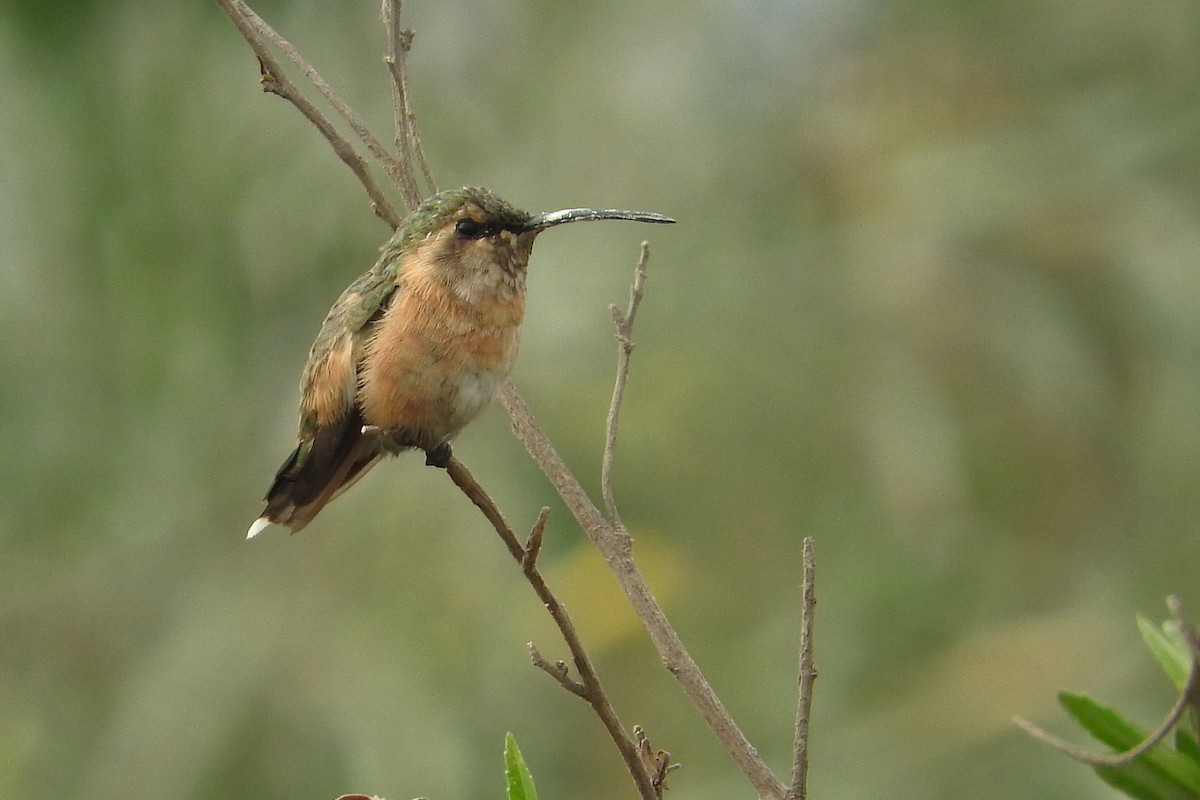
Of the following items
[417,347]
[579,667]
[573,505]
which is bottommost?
[579,667]

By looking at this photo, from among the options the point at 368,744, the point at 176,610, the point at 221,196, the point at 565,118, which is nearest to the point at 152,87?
the point at 221,196

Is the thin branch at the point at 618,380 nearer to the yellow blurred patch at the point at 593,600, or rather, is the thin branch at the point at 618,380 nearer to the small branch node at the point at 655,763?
the small branch node at the point at 655,763

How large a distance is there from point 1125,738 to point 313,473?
115 centimetres

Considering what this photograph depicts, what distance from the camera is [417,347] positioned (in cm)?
179

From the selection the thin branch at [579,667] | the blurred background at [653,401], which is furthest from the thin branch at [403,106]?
the blurred background at [653,401]

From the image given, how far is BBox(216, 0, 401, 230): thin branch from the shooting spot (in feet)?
5.57

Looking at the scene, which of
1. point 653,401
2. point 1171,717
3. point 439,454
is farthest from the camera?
point 653,401

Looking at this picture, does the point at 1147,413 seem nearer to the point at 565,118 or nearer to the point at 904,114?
the point at 904,114

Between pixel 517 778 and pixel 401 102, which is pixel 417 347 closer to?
pixel 401 102

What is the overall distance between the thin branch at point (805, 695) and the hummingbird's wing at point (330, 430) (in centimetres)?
80

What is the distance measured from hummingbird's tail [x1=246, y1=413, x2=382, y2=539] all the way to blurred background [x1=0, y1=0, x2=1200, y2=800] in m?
1.80

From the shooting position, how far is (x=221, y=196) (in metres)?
4.35

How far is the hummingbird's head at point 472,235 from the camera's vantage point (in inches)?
72.6

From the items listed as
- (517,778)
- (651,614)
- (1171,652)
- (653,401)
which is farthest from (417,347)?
(653,401)
